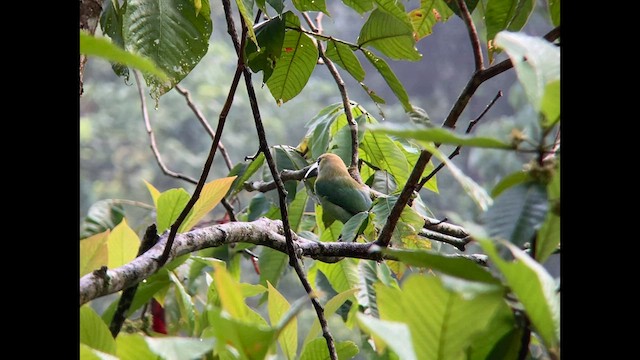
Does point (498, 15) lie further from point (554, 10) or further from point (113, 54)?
point (113, 54)

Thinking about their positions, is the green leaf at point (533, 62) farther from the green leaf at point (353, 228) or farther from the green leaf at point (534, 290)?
the green leaf at point (353, 228)

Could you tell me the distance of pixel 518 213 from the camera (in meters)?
0.41

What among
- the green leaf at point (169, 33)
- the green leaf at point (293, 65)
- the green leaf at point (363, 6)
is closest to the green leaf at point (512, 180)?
the green leaf at point (169, 33)

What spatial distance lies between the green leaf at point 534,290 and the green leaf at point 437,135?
58mm

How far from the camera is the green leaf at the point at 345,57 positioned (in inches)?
43.7

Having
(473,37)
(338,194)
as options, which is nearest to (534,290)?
(473,37)

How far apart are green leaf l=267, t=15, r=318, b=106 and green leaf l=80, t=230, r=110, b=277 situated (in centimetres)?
52

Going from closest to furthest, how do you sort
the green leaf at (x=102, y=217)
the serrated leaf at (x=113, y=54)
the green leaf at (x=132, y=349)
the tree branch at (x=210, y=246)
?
the serrated leaf at (x=113, y=54) < the green leaf at (x=132, y=349) < the tree branch at (x=210, y=246) < the green leaf at (x=102, y=217)

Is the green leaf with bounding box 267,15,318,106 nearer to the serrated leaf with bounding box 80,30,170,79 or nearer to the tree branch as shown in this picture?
the tree branch

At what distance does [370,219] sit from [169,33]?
0.52 meters

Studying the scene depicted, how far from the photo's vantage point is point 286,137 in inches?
337
